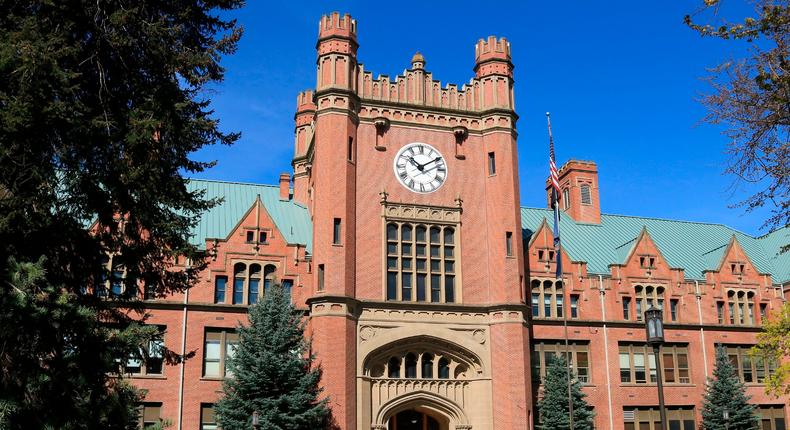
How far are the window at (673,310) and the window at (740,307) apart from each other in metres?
3.24

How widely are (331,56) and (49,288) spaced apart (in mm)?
23748

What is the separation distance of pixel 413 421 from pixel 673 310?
16.4 metres

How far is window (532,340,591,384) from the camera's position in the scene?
40456 millimetres

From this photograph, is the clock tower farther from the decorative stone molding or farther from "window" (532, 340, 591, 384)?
"window" (532, 340, 591, 384)

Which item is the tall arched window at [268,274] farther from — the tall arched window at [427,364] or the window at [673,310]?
the window at [673,310]

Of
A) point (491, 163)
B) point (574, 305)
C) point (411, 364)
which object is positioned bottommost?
point (411, 364)

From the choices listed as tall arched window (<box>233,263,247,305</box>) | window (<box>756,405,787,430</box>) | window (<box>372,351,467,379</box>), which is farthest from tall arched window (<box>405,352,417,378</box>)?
window (<box>756,405,787,430</box>)

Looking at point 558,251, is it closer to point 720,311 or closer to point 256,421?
point 720,311

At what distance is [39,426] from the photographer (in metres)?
15.3

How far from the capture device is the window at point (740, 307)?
149 feet

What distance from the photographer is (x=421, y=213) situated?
37.6 metres

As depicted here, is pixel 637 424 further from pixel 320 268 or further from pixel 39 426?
pixel 39 426

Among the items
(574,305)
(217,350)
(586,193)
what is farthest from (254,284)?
(586,193)

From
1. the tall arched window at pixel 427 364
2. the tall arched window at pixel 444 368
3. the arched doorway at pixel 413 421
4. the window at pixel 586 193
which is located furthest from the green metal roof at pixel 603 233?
the arched doorway at pixel 413 421
